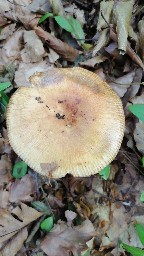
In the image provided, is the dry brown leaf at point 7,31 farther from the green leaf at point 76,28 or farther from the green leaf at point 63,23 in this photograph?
the green leaf at point 76,28

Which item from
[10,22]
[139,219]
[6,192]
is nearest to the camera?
[6,192]

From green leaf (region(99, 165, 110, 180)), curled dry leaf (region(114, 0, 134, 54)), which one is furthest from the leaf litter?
green leaf (region(99, 165, 110, 180))

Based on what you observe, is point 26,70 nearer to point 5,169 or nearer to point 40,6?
point 40,6

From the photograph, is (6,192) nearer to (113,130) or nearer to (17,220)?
(17,220)

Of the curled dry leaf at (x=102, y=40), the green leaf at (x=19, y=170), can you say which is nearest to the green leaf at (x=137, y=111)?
the curled dry leaf at (x=102, y=40)

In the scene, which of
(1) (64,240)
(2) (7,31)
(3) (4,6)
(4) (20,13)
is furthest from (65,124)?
(3) (4,6)

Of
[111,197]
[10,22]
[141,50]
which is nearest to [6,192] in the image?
[111,197]

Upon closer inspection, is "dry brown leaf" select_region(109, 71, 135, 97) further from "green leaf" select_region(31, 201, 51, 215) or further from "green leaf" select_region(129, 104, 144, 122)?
"green leaf" select_region(31, 201, 51, 215)
